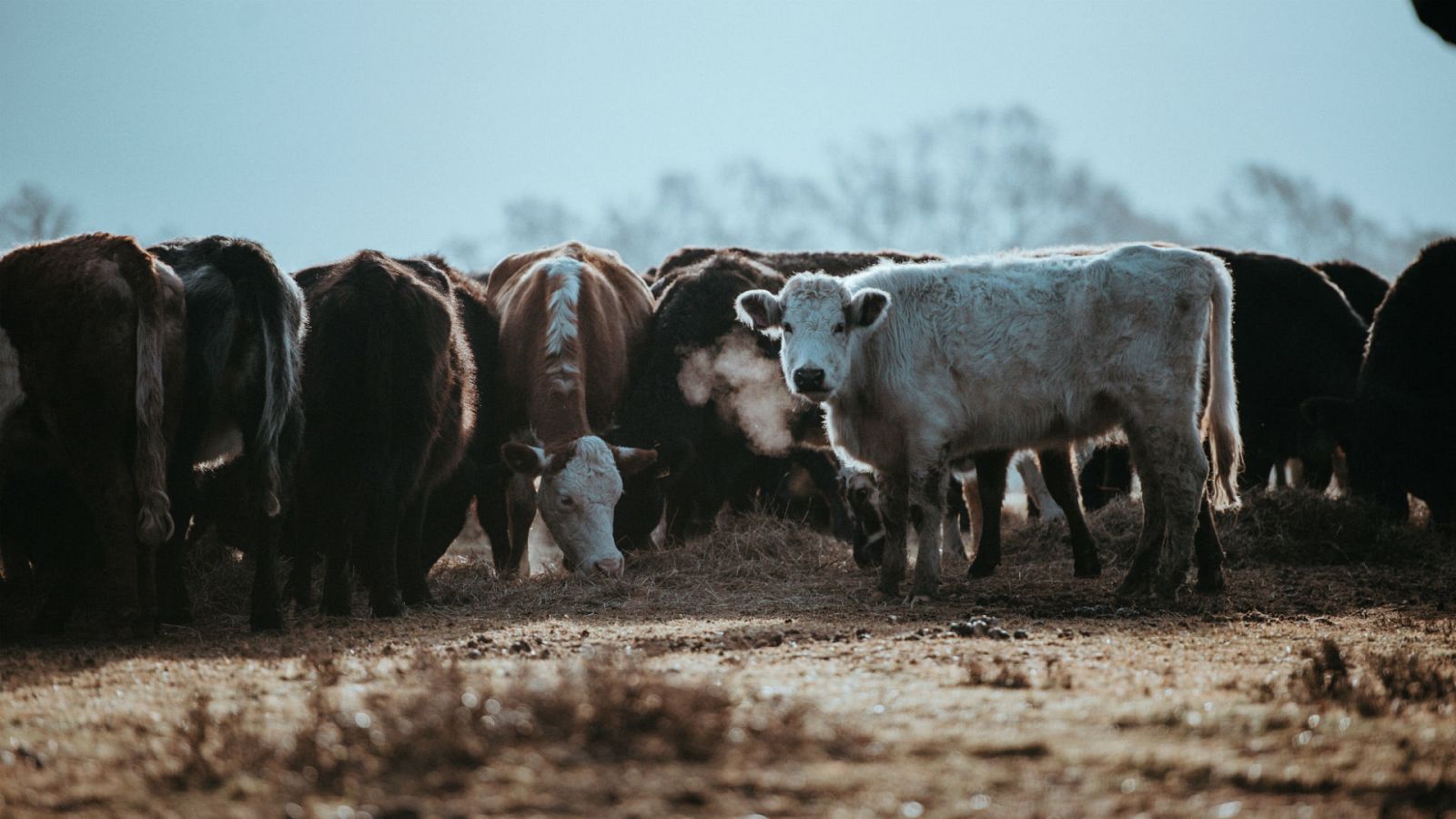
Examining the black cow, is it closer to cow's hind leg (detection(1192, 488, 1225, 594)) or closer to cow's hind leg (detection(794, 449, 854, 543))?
cow's hind leg (detection(794, 449, 854, 543))

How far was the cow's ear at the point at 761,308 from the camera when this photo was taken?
7.45 metres

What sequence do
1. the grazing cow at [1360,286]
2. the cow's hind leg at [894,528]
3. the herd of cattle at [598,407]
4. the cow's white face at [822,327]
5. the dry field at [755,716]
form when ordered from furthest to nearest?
the grazing cow at [1360,286]
the cow's hind leg at [894,528]
the cow's white face at [822,327]
the herd of cattle at [598,407]
the dry field at [755,716]

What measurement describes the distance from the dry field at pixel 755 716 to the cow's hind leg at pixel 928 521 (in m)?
0.51

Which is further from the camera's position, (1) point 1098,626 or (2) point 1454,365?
(2) point 1454,365

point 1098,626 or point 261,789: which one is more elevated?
point 261,789

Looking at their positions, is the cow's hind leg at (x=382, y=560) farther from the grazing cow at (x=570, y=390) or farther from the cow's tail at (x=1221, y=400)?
the cow's tail at (x=1221, y=400)

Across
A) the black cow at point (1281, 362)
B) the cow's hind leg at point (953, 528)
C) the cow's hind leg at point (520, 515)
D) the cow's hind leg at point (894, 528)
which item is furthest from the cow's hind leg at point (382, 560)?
the black cow at point (1281, 362)

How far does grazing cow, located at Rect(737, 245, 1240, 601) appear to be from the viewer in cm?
703

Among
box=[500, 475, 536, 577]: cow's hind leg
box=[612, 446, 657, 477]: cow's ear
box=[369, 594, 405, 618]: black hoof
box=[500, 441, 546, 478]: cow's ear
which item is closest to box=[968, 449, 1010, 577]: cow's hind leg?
box=[612, 446, 657, 477]: cow's ear

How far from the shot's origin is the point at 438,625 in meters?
6.25

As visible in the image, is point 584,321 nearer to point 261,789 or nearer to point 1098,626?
point 1098,626

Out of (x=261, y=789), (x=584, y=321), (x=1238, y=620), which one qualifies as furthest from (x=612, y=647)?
(x=584, y=321)

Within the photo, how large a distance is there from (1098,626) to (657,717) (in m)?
3.40

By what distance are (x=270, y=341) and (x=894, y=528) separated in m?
3.44
